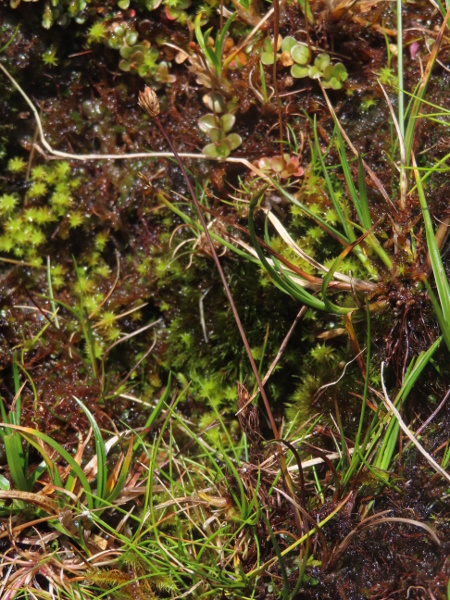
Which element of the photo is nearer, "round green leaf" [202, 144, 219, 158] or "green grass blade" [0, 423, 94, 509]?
"green grass blade" [0, 423, 94, 509]

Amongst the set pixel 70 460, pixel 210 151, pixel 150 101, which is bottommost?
pixel 70 460

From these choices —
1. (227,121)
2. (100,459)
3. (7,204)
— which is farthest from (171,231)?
(100,459)

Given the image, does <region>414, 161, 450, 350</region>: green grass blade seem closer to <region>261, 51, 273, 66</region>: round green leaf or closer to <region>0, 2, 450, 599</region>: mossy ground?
<region>0, 2, 450, 599</region>: mossy ground

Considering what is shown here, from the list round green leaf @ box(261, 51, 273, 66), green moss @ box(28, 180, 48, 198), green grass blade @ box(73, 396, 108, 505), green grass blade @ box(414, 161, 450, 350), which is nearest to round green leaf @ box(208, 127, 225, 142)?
round green leaf @ box(261, 51, 273, 66)

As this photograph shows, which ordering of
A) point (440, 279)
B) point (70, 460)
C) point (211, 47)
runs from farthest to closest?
point (211, 47) → point (70, 460) → point (440, 279)

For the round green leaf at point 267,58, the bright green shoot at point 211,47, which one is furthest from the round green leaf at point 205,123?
the round green leaf at point 267,58

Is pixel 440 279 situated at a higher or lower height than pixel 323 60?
lower

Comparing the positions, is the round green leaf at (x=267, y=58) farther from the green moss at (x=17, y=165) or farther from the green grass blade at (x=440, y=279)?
the green moss at (x=17, y=165)

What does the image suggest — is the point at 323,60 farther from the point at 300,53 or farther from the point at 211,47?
the point at 211,47

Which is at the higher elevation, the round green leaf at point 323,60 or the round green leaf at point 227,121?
the round green leaf at point 323,60

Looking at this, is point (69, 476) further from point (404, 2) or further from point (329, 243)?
point (404, 2)

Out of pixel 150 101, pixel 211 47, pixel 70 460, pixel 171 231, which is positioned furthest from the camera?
pixel 171 231

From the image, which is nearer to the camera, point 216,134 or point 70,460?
point 70,460
